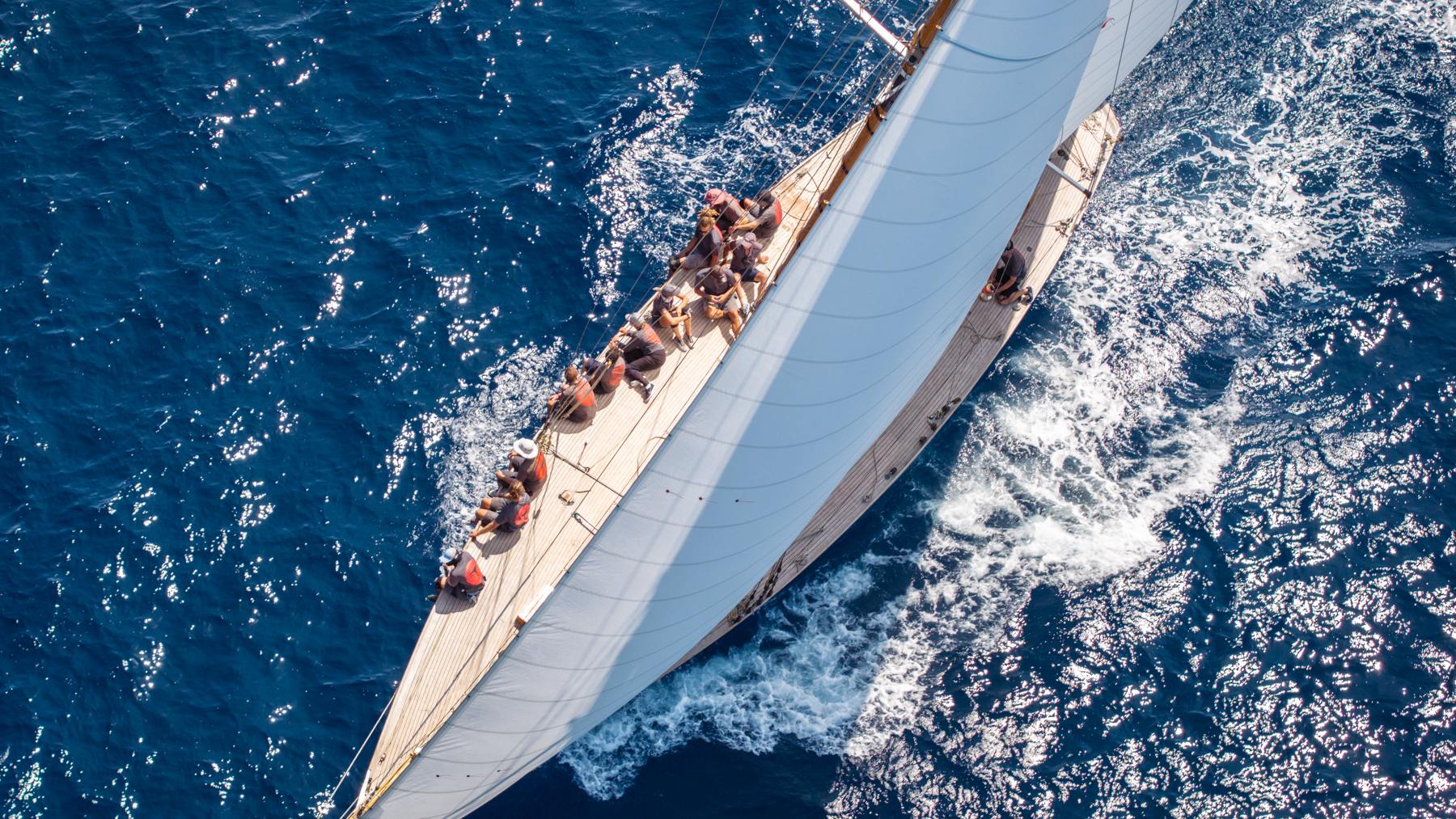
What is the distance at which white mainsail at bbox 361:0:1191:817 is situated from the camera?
24.5m

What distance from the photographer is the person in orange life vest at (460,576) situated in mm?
30047

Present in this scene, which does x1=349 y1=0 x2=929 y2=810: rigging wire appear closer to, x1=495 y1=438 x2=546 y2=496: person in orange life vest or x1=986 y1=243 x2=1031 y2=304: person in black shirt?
x1=495 y1=438 x2=546 y2=496: person in orange life vest

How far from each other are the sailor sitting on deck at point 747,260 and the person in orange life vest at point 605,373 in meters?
4.24

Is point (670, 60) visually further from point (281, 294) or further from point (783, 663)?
point (783, 663)

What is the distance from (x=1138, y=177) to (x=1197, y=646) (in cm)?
1821

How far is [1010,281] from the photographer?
36.2 meters

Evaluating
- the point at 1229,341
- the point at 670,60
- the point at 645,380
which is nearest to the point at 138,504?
the point at 645,380

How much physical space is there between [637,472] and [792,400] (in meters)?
7.34

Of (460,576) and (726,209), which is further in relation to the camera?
(726,209)

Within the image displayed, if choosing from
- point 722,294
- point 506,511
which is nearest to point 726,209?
point 722,294

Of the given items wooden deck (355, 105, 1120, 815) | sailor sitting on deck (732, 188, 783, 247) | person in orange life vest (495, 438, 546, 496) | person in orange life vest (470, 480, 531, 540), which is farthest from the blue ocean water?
sailor sitting on deck (732, 188, 783, 247)

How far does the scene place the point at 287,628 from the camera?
32.5 m

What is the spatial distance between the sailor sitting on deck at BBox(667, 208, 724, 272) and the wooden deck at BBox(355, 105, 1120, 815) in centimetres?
149

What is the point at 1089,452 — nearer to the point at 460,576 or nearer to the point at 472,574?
the point at 472,574
